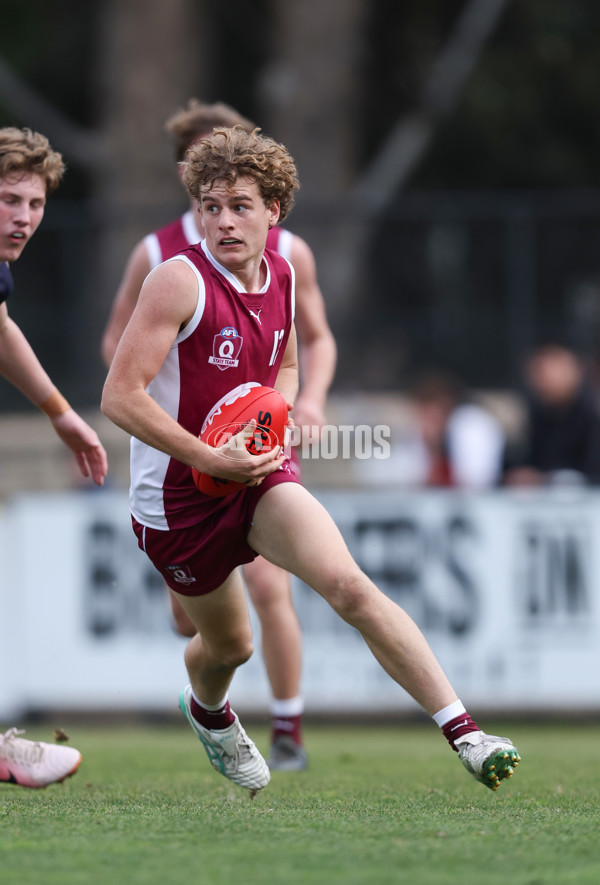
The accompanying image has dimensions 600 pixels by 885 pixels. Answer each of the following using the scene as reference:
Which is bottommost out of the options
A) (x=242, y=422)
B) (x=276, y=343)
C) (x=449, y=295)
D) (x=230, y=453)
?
(x=230, y=453)

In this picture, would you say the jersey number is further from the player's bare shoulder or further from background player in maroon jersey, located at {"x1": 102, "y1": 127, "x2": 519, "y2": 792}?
the player's bare shoulder

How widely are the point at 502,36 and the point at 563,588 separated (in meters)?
11.7

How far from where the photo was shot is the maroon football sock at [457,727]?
421 cm

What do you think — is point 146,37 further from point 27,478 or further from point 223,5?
point 27,478

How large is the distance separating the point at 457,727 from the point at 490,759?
173 mm

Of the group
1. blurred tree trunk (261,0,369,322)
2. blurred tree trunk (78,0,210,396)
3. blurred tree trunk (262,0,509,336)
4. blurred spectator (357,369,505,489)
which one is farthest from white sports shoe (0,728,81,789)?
blurred tree trunk (261,0,369,322)

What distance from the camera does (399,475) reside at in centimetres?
1109

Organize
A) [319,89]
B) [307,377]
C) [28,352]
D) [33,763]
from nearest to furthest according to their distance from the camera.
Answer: [33,763] → [28,352] → [307,377] → [319,89]

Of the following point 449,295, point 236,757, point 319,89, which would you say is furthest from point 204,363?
point 319,89

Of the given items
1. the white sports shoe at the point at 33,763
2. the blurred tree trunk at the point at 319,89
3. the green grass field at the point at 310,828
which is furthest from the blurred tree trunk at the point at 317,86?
the white sports shoe at the point at 33,763

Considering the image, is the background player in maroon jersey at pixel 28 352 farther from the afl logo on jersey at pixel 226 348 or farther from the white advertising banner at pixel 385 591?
the white advertising banner at pixel 385 591

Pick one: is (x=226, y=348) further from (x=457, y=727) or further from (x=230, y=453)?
(x=457, y=727)

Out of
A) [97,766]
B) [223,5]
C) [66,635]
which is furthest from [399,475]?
[223,5]

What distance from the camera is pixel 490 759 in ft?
13.4
